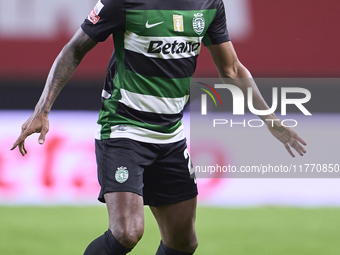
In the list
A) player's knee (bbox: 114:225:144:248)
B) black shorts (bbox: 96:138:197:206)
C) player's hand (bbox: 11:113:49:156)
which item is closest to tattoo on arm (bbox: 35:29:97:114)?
player's hand (bbox: 11:113:49:156)

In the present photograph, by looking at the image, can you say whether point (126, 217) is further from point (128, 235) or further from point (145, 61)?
point (145, 61)

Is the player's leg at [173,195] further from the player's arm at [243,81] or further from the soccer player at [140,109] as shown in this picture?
the player's arm at [243,81]

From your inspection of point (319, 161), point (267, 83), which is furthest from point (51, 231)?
point (267, 83)

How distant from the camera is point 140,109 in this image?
123 inches

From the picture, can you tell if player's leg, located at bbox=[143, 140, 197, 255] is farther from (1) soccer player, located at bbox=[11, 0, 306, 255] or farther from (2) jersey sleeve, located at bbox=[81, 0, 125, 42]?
(2) jersey sleeve, located at bbox=[81, 0, 125, 42]

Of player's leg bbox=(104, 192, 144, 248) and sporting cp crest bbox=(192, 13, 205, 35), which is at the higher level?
sporting cp crest bbox=(192, 13, 205, 35)

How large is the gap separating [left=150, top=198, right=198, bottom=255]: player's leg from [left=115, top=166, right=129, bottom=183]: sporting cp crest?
0.37 meters

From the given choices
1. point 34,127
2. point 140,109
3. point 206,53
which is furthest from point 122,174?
point 206,53

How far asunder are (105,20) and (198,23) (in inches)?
18.4

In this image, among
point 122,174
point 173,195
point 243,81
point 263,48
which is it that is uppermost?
point 243,81

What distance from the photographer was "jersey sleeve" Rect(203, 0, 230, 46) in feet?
11.1

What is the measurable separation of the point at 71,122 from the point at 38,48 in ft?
4.06

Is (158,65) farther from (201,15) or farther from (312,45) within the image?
(312,45)

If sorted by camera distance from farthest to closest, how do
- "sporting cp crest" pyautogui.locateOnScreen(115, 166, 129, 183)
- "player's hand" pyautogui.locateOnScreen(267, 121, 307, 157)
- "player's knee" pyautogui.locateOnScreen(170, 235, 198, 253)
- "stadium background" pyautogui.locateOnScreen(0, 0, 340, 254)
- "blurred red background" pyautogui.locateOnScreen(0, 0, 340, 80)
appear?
1. "blurred red background" pyautogui.locateOnScreen(0, 0, 340, 80)
2. "stadium background" pyautogui.locateOnScreen(0, 0, 340, 254)
3. "player's hand" pyautogui.locateOnScreen(267, 121, 307, 157)
4. "player's knee" pyautogui.locateOnScreen(170, 235, 198, 253)
5. "sporting cp crest" pyautogui.locateOnScreen(115, 166, 129, 183)
